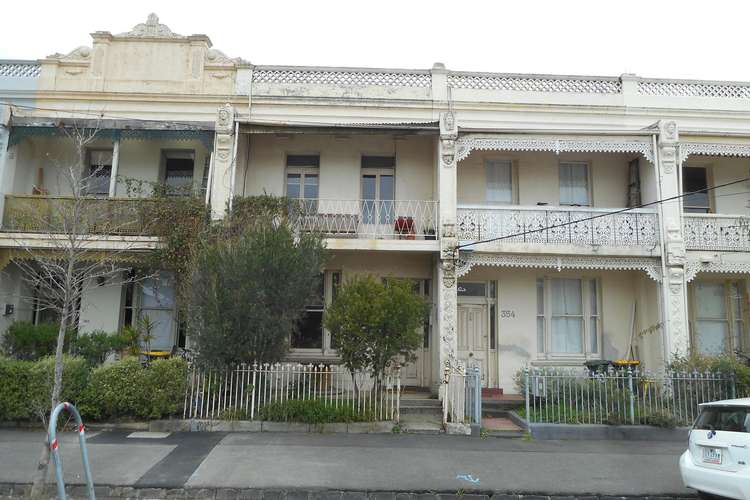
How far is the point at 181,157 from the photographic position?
1479 centimetres

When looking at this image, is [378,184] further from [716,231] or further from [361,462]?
[716,231]

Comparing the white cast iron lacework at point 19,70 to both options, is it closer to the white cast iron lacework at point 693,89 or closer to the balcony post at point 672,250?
the balcony post at point 672,250

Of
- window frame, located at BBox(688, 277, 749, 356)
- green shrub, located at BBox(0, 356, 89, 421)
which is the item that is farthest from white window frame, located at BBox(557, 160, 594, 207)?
green shrub, located at BBox(0, 356, 89, 421)

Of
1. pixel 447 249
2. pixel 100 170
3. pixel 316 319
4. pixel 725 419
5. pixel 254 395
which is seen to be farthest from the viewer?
pixel 100 170

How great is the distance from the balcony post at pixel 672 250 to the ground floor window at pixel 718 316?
6.72 feet

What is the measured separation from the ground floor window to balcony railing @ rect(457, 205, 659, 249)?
9.12 ft

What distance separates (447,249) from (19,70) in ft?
39.3

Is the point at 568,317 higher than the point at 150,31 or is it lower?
lower

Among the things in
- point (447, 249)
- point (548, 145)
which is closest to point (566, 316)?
point (447, 249)

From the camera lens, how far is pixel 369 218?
14.1m

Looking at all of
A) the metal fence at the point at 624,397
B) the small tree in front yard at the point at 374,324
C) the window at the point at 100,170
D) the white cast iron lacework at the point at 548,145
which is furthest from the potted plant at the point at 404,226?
the window at the point at 100,170

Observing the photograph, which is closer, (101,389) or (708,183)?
(101,389)

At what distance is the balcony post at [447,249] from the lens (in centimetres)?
1184

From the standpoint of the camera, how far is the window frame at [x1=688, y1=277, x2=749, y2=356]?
13.8 m
